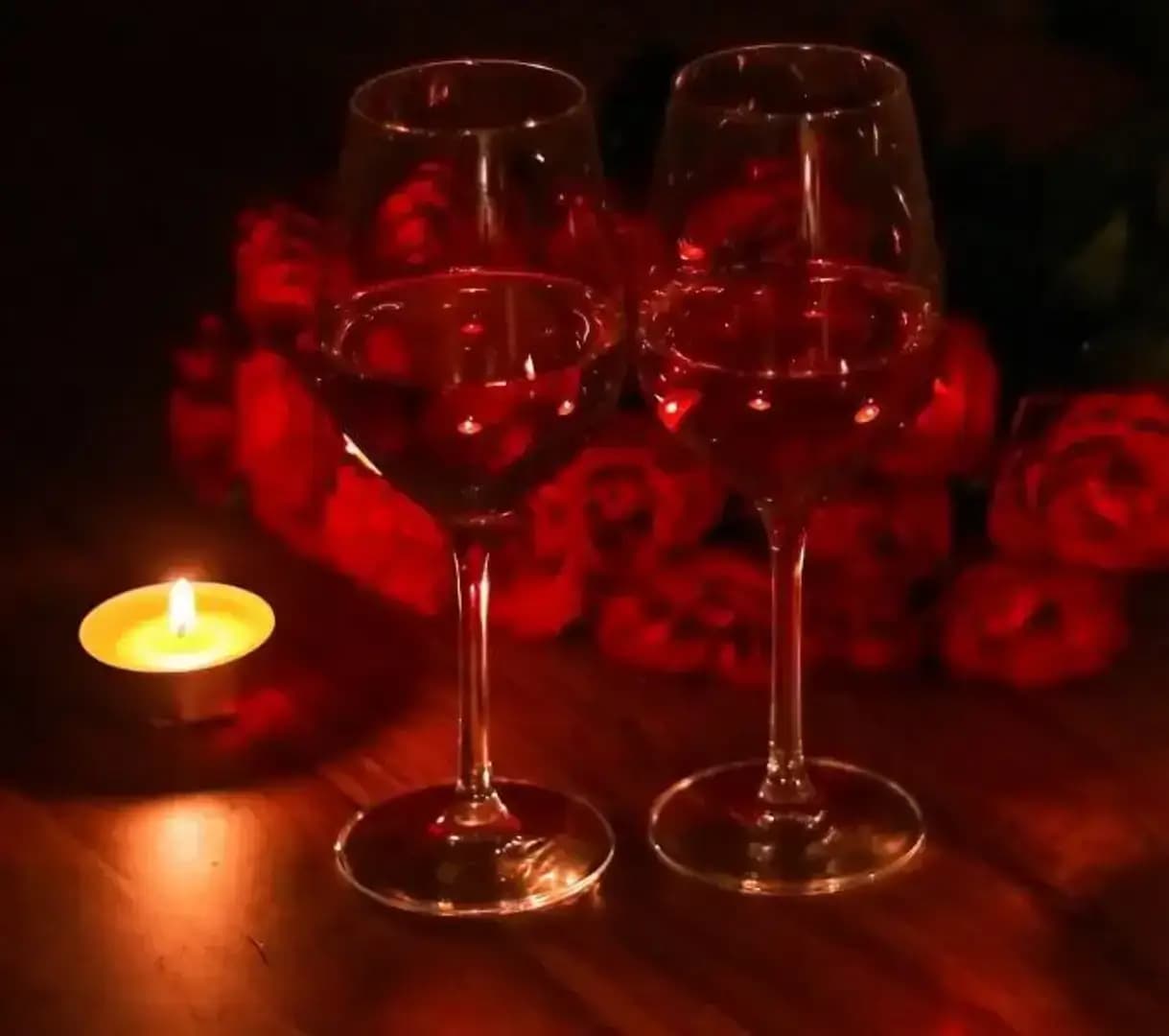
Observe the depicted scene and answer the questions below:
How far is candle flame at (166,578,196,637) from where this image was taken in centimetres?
94

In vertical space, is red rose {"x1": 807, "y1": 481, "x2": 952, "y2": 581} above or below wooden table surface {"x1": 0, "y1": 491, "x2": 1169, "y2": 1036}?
above

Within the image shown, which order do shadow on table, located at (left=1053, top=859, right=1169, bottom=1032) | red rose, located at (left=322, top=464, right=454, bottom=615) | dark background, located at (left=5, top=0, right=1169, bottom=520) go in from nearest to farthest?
shadow on table, located at (left=1053, top=859, right=1169, bottom=1032) → red rose, located at (left=322, top=464, right=454, bottom=615) → dark background, located at (left=5, top=0, right=1169, bottom=520)

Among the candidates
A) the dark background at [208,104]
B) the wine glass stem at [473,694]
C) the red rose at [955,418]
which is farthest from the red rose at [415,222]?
the dark background at [208,104]

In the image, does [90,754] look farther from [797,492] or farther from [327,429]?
[797,492]

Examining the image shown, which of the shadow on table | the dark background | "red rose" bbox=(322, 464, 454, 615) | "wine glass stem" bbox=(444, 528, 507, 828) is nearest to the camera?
the shadow on table

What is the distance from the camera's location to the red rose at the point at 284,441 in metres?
0.93

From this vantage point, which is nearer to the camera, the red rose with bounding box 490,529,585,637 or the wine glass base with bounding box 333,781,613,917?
the wine glass base with bounding box 333,781,613,917

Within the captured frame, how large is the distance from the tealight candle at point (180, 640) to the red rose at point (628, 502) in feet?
0.50

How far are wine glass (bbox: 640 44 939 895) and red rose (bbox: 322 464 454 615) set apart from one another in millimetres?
182

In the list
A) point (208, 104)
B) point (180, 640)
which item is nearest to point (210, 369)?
point (180, 640)

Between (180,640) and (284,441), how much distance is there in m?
0.10

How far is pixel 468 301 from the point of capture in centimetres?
Answer: 75

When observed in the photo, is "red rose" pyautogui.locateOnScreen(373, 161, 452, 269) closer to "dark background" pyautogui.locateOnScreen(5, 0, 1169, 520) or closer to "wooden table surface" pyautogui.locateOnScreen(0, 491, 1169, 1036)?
"wooden table surface" pyautogui.locateOnScreen(0, 491, 1169, 1036)

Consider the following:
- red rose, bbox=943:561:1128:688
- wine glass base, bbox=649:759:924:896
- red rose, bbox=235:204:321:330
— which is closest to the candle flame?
red rose, bbox=235:204:321:330
